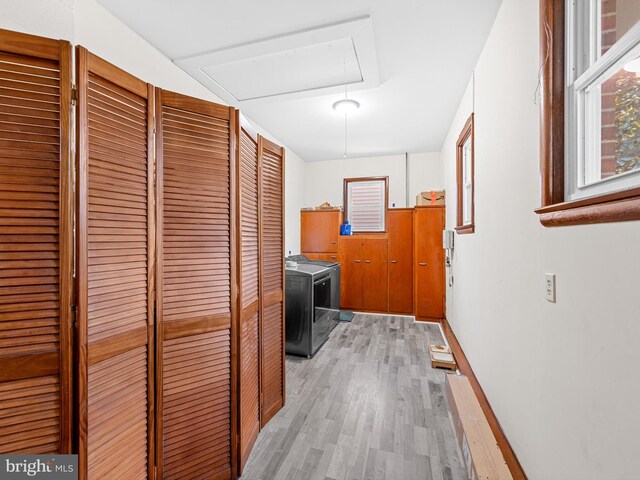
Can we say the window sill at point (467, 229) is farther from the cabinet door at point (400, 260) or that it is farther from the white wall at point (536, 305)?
the cabinet door at point (400, 260)

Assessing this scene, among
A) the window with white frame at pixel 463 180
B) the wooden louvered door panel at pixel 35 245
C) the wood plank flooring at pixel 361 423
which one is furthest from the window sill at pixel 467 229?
the wooden louvered door panel at pixel 35 245

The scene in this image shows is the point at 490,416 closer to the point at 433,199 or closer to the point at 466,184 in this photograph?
the point at 466,184

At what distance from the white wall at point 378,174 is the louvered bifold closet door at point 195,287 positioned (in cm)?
431

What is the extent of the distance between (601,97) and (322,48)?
73.2 inches

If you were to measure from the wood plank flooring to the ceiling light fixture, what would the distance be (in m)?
2.95

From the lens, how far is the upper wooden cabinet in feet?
17.4

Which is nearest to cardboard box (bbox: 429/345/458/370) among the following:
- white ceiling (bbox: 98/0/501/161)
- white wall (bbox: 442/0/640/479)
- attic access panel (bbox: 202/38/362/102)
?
white wall (bbox: 442/0/640/479)

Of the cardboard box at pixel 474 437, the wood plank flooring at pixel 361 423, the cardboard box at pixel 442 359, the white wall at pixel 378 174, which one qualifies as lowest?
the wood plank flooring at pixel 361 423

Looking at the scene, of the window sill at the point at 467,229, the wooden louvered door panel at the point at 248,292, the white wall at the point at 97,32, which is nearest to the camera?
the white wall at the point at 97,32

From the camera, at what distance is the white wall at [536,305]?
85 cm

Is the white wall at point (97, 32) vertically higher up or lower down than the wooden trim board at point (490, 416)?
higher up

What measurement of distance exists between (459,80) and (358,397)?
3.17 m

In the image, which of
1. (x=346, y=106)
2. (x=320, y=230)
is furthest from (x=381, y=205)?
(x=346, y=106)

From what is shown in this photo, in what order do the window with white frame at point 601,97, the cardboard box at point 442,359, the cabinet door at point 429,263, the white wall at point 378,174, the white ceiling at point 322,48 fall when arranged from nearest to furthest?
the window with white frame at point 601,97 → the white ceiling at point 322,48 → the cardboard box at point 442,359 → the cabinet door at point 429,263 → the white wall at point 378,174
